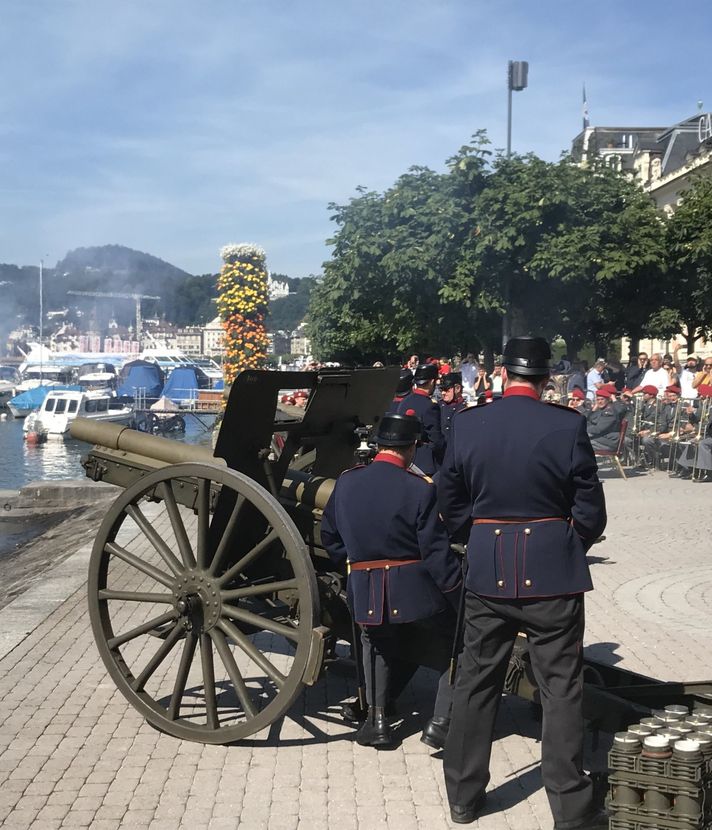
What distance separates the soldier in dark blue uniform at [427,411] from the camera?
10984mm

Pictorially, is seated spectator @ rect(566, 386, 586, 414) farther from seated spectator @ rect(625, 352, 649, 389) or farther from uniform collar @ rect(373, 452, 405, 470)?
uniform collar @ rect(373, 452, 405, 470)

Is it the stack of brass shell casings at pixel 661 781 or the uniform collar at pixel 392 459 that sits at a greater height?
the uniform collar at pixel 392 459

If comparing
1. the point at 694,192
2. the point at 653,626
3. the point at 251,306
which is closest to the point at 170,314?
the point at 694,192

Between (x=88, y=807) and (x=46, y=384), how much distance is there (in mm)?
70212

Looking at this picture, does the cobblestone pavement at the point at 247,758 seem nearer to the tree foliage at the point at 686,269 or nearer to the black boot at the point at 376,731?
the black boot at the point at 376,731

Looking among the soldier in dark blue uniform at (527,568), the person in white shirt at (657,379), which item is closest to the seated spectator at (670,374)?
the person in white shirt at (657,379)

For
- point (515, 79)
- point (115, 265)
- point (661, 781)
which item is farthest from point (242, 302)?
Answer: point (115, 265)

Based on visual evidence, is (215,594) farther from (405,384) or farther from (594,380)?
(594,380)

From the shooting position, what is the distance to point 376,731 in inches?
223

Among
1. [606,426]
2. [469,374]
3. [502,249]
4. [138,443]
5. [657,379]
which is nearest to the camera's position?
[138,443]

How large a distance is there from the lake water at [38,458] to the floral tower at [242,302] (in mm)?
7537

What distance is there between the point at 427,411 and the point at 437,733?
18.5 feet

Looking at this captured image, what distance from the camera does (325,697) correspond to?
21.7 feet

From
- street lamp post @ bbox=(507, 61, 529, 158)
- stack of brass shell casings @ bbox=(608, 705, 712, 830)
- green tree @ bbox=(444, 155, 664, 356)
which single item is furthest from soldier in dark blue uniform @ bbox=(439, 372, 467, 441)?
street lamp post @ bbox=(507, 61, 529, 158)
